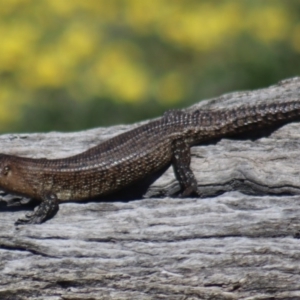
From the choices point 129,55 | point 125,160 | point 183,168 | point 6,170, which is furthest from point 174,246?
point 129,55

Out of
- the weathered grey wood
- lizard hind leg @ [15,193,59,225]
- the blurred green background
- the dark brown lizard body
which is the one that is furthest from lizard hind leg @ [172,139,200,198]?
the blurred green background

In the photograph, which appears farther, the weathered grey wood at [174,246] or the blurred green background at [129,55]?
the blurred green background at [129,55]

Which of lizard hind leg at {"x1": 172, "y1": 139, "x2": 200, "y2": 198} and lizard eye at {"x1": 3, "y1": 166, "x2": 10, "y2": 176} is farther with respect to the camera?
lizard eye at {"x1": 3, "y1": 166, "x2": 10, "y2": 176}

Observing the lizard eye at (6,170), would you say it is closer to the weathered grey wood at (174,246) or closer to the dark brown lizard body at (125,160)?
the dark brown lizard body at (125,160)

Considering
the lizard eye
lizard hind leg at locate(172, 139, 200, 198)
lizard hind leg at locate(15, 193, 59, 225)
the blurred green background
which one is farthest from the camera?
the blurred green background

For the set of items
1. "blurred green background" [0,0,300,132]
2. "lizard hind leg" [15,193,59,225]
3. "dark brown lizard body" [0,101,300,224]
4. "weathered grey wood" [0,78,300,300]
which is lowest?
"weathered grey wood" [0,78,300,300]

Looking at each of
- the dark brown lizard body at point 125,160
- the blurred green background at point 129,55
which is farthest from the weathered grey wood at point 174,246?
the blurred green background at point 129,55

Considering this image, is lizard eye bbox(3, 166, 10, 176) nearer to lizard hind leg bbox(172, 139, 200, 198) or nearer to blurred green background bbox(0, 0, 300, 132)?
lizard hind leg bbox(172, 139, 200, 198)

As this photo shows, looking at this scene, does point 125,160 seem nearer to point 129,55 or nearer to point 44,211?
point 44,211
